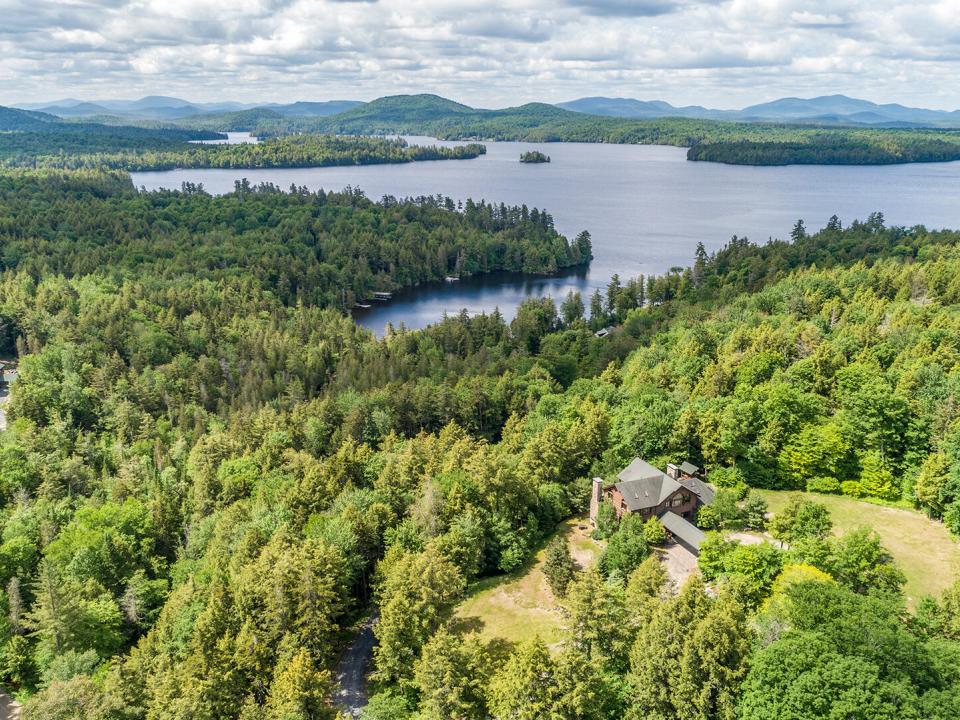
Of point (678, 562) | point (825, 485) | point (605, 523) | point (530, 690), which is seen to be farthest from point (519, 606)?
point (825, 485)

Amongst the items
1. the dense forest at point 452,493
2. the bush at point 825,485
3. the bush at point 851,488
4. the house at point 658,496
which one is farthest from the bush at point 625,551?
the bush at point 851,488

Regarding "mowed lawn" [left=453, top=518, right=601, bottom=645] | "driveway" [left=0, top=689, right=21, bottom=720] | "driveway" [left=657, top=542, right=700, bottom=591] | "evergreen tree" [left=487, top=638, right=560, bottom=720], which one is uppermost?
"evergreen tree" [left=487, top=638, right=560, bottom=720]

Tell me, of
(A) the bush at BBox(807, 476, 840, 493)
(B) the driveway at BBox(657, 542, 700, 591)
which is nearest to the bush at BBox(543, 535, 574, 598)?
(B) the driveway at BBox(657, 542, 700, 591)

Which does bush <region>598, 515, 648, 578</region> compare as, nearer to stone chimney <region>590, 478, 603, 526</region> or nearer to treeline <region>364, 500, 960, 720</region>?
treeline <region>364, 500, 960, 720</region>

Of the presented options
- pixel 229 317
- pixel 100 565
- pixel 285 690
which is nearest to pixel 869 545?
pixel 285 690

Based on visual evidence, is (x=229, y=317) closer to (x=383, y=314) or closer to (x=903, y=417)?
(x=383, y=314)
